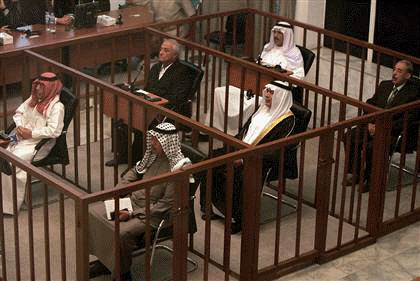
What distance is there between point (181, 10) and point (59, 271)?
17.0 ft

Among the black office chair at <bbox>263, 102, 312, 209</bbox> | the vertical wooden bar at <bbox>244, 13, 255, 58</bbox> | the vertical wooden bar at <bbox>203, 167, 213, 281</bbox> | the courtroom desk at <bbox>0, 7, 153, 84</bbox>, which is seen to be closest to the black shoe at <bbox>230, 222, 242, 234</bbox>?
the black office chair at <bbox>263, 102, 312, 209</bbox>

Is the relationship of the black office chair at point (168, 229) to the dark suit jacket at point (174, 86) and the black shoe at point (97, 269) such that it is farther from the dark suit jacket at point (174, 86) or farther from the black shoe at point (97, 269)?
the dark suit jacket at point (174, 86)

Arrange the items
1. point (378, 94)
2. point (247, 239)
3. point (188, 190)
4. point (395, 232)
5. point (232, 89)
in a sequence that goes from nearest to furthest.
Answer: point (188, 190), point (247, 239), point (395, 232), point (378, 94), point (232, 89)

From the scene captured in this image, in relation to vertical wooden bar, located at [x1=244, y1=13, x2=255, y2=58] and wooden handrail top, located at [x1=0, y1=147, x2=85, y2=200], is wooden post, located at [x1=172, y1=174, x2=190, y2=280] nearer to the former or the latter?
wooden handrail top, located at [x1=0, y1=147, x2=85, y2=200]

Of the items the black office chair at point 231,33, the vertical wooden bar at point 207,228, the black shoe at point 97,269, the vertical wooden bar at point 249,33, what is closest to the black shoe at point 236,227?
the vertical wooden bar at point 207,228

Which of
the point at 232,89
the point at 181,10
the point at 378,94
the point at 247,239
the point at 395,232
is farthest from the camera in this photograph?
the point at 181,10

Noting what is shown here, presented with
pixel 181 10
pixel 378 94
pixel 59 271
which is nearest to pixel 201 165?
pixel 59 271

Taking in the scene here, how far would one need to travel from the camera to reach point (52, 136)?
25.8 ft

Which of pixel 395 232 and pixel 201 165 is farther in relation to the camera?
pixel 395 232

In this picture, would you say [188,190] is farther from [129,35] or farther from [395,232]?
[129,35]

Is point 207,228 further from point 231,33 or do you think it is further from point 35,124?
point 231,33

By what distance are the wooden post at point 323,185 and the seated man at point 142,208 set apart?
93 cm

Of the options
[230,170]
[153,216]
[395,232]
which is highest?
[230,170]

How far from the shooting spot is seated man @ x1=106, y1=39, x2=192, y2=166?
8.69 meters
